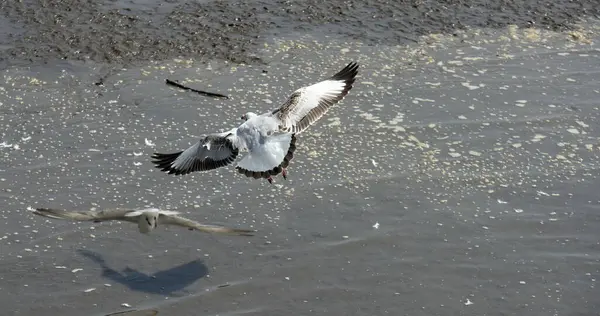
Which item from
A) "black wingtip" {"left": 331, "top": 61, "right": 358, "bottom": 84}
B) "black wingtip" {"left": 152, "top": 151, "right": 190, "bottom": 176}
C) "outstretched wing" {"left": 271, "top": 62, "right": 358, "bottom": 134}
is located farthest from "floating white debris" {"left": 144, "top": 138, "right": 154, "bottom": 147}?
"black wingtip" {"left": 331, "top": 61, "right": 358, "bottom": 84}

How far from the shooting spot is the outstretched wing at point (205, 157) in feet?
23.7

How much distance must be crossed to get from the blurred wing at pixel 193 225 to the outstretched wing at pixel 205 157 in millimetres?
583

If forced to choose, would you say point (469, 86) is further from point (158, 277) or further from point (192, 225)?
point (158, 277)

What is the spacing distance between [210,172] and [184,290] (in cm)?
163

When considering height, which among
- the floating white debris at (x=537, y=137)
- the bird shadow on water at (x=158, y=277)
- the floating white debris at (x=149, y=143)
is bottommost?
the bird shadow on water at (x=158, y=277)

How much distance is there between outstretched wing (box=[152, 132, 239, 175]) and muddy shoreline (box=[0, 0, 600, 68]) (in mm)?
2345

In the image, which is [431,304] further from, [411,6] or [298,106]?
[411,6]

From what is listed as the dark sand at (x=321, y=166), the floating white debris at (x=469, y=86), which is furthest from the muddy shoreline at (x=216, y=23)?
the floating white debris at (x=469, y=86)

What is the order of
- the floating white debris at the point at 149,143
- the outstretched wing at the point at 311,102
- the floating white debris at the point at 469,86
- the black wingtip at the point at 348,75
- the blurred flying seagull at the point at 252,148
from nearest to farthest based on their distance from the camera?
the blurred flying seagull at the point at 252,148
the outstretched wing at the point at 311,102
the floating white debris at the point at 149,143
the black wingtip at the point at 348,75
the floating white debris at the point at 469,86

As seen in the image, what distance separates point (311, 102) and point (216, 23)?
2.58m

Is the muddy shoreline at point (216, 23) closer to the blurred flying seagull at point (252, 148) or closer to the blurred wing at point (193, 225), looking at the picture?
the blurred flying seagull at point (252, 148)

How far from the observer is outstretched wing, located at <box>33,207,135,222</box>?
21.5 ft

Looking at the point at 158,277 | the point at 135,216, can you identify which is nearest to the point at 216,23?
the point at 135,216

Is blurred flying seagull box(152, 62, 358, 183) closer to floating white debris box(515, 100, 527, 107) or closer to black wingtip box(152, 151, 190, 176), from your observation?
black wingtip box(152, 151, 190, 176)
